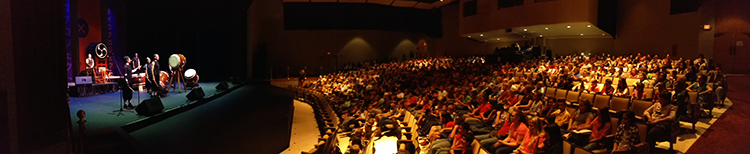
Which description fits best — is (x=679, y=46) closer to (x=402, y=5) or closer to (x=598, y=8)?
(x=598, y=8)

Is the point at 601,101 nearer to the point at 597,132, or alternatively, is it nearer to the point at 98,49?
the point at 597,132

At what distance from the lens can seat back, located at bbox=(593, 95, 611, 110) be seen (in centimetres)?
521

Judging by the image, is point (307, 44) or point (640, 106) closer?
point (640, 106)

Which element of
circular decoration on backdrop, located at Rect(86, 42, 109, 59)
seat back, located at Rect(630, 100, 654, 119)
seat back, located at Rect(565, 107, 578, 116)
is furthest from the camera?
circular decoration on backdrop, located at Rect(86, 42, 109, 59)

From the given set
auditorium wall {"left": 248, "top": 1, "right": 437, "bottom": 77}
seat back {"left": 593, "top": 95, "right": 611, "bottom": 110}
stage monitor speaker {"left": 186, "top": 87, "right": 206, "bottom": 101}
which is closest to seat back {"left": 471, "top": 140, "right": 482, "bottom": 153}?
seat back {"left": 593, "top": 95, "right": 611, "bottom": 110}

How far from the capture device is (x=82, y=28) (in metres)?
10.4

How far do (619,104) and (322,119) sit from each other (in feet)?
16.3

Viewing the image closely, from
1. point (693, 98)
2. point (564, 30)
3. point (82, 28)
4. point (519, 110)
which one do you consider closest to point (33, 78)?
point (519, 110)

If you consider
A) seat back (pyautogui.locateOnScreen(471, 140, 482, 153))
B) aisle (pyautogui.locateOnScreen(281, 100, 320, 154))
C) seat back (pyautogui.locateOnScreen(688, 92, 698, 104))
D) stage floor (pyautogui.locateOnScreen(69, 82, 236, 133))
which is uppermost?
seat back (pyautogui.locateOnScreen(688, 92, 698, 104))

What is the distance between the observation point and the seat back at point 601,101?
17.1 ft

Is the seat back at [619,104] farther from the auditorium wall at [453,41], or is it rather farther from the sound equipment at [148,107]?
the auditorium wall at [453,41]

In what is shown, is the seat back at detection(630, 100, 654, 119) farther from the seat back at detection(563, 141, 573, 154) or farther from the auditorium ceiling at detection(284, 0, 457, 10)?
the auditorium ceiling at detection(284, 0, 457, 10)

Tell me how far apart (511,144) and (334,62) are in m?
16.5

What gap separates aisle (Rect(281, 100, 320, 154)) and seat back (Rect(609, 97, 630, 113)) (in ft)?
13.8
